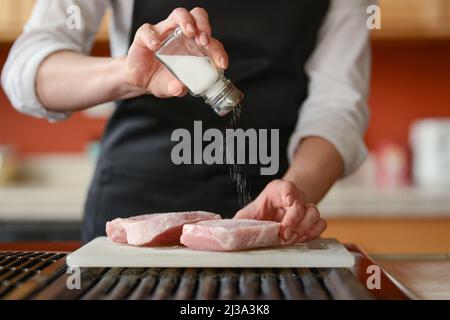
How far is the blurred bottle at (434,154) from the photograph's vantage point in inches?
75.5

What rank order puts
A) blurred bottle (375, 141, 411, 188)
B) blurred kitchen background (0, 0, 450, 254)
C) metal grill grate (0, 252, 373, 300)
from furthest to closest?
blurred bottle (375, 141, 411, 188), blurred kitchen background (0, 0, 450, 254), metal grill grate (0, 252, 373, 300)

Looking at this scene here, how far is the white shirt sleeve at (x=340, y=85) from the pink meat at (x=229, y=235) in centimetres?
29

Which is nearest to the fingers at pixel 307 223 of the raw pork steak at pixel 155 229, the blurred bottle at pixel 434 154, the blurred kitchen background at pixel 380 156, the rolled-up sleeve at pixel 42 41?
the raw pork steak at pixel 155 229

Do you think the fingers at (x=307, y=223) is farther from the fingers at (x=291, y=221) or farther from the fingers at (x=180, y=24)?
the fingers at (x=180, y=24)

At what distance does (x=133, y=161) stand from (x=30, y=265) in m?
0.38

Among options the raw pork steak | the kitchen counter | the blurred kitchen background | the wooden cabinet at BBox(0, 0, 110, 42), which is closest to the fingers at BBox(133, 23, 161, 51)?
the raw pork steak

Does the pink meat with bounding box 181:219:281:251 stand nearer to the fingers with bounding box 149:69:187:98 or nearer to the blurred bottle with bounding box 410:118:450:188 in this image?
the fingers with bounding box 149:69:187:98

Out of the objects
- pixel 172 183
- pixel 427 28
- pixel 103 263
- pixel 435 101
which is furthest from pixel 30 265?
pixel 435 101

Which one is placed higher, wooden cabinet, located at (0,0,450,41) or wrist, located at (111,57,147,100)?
wooden cabinet, located at (0,0,450,41)

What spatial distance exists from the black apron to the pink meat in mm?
235

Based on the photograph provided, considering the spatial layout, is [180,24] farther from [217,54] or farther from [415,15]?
[415,15]

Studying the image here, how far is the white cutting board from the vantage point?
0.57m

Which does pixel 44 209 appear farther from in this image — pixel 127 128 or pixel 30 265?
pixel 30 265
